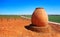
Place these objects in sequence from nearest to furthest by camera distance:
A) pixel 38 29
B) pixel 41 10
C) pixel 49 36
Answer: pixel 49 36 → pixel 38 29 → pixel 41 10

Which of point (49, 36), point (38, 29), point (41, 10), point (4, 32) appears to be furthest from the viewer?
point (41, 10)

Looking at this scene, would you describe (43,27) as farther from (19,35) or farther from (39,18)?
(19,35)

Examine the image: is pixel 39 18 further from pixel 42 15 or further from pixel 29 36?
pixel 29 36

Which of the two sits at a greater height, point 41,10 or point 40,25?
point 41,10

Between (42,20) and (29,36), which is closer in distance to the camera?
(29,36)

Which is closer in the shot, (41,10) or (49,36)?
(49,36)

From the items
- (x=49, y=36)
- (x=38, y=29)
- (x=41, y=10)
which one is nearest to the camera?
(x=49, y=36)

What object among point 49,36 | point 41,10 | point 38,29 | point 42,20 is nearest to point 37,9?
point 41,10

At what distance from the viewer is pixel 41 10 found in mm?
15469

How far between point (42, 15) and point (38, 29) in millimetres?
1764

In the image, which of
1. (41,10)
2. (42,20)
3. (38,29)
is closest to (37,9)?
(41,10)

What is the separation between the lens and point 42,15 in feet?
49.9

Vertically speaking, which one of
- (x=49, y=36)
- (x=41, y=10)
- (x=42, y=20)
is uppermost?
(x=41, y=10)

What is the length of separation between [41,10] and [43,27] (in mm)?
2029
